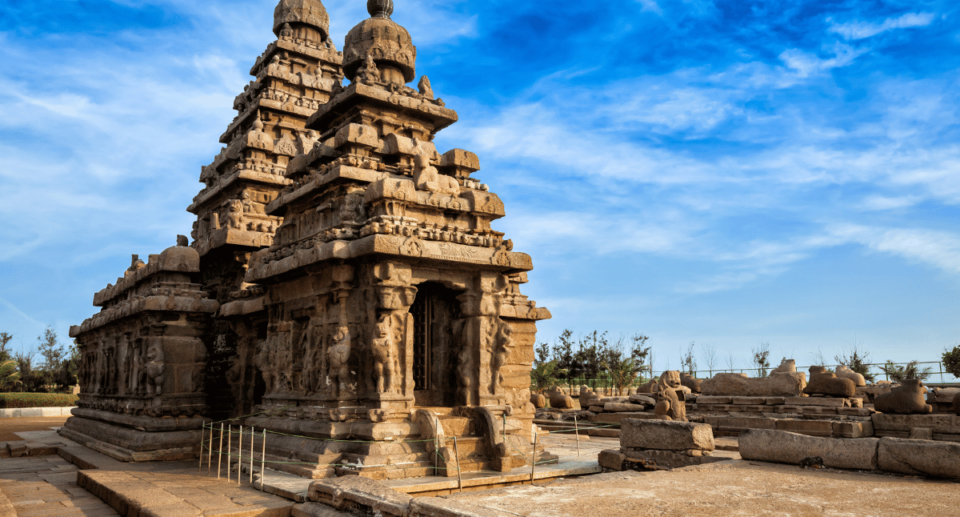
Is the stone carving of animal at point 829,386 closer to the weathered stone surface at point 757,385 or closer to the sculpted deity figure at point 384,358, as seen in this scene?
the weathered stone surface at point 757,385

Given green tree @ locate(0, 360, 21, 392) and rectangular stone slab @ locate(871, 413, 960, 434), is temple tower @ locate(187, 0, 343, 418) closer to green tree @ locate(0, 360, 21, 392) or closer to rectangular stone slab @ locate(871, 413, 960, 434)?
rectangular stone slab @ locate(871, 413, 960, 434)

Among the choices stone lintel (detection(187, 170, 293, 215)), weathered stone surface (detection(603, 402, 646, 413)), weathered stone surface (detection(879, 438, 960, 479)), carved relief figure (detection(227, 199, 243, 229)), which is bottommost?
weathered stone surface (detection(603, 402, 646, 413))

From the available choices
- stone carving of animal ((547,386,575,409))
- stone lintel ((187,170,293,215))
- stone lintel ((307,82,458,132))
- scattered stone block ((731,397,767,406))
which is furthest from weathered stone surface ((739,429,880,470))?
stone carving of animal ((547,386,575,409))

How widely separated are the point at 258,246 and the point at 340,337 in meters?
6.95

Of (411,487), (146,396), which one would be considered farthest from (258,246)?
(411,487)

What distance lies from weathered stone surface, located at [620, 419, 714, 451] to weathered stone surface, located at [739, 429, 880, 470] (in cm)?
60

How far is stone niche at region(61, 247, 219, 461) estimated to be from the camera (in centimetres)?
1413

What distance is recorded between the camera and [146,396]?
48.1 feet

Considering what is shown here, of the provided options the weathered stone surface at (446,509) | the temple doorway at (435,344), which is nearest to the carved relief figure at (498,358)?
the temple doorway at (435,344)

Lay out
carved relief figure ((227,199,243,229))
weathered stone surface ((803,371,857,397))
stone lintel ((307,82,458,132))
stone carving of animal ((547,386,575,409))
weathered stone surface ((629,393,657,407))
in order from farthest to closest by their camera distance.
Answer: stone carving of animal ((547,386,575,409))
weathered stone surface ((629,393,657,407))
weathered stone surface ((803,371,857,397))
carved relief figure ((227,199,243,229))
stone lintel ((307,82,458,132))

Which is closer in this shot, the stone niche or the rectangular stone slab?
the stone niche

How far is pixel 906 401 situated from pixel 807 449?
665cm

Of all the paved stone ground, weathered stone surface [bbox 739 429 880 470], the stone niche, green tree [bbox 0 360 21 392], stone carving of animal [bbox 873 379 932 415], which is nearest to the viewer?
the paved stone ground

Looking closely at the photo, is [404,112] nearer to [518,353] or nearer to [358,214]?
[358,214]
